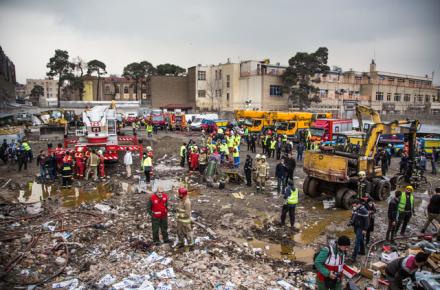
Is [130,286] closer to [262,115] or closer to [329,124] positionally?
[329,124]

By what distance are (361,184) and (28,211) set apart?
407 inches

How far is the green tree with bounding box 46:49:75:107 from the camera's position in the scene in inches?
2069

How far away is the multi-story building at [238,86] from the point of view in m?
49.3

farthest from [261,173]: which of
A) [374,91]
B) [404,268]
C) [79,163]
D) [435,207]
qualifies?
[374,91]

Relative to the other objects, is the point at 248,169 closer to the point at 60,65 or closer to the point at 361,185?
the point at 361,185

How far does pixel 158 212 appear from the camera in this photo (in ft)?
24.8

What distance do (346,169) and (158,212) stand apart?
6.20m

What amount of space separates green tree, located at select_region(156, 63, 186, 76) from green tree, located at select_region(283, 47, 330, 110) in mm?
27238

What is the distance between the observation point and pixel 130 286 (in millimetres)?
5883

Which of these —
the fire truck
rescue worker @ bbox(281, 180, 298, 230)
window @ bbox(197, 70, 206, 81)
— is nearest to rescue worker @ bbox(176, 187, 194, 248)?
rescue worker @ bbox(281, 180, 298, 230)

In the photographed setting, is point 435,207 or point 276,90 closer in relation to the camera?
point 435,207

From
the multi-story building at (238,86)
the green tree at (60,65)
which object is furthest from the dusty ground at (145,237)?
the green tree at (60,65)

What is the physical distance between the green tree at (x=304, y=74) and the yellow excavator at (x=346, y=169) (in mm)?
34957

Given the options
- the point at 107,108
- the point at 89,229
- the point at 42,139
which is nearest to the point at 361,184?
the point at 89,229
